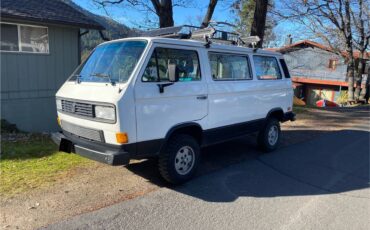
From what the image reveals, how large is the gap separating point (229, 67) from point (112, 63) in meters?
2.16

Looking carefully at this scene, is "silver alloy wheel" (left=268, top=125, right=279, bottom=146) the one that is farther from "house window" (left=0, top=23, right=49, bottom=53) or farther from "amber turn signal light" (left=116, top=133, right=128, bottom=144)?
"house window" (left=0, top=23, right=49, bottom=53)

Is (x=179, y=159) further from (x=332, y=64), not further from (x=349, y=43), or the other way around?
(x=332, y=64)

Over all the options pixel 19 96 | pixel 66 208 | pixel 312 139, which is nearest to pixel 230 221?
pixel 66 208

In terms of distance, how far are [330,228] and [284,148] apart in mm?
3782

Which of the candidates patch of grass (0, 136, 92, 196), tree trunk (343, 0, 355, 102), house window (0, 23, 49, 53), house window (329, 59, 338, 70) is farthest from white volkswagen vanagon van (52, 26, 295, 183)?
house window (329, 59, 338, 70)

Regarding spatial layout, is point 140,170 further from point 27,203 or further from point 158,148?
point 27,203

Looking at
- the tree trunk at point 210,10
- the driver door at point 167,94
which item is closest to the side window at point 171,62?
the driver door at point 167,94

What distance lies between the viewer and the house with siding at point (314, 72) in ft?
131

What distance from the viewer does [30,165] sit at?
569 centimetres

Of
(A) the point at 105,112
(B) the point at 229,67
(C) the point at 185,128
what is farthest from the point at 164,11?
(A) the point at 105,112

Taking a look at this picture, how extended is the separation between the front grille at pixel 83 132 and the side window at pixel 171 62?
95 centimetres

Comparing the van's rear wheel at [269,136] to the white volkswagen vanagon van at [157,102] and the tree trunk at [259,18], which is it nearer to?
the white volkswagen vanagon van at [157,102]

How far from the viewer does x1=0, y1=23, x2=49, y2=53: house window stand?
1134cm

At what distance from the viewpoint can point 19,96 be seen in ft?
38.7
